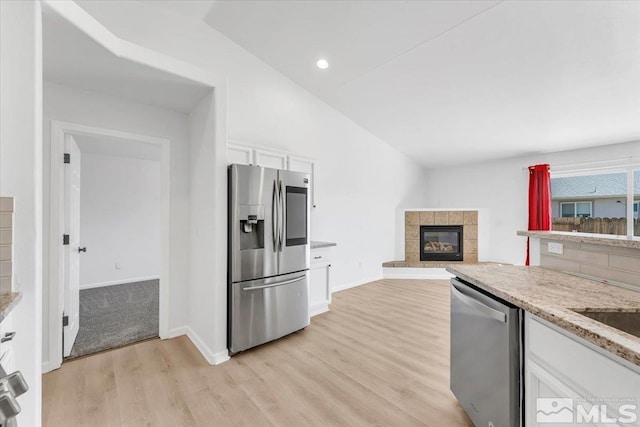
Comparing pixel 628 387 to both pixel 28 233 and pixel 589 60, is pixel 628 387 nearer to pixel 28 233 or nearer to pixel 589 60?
pixel 28 233

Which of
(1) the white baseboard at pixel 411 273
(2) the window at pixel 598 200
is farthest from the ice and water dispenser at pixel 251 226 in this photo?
(2) the window at pixel 598 200

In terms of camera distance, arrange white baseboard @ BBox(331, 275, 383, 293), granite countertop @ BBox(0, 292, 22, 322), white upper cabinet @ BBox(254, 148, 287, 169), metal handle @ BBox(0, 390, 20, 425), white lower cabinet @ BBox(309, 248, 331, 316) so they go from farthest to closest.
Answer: white baseboard @ BBox(331, 275, 383, 293), white upper cabinet @ BBox(254, 148, 287, 169), white lower cabinet @ BBox(309, 248, 331, 316), granite countertop @ BBox(0, 292, 22, 322), metal handle @ BBox(0, 390, 20, 425)

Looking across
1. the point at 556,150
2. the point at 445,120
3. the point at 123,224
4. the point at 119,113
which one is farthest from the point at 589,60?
the point at 123,224

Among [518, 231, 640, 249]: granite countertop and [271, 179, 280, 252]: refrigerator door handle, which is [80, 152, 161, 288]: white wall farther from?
[518, 231, 640, 249]: granite countertop

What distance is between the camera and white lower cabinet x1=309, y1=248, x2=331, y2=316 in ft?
11.5

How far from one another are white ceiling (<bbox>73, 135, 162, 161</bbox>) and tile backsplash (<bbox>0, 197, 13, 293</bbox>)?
119 inches

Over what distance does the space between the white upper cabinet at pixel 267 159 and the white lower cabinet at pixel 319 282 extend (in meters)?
1.00

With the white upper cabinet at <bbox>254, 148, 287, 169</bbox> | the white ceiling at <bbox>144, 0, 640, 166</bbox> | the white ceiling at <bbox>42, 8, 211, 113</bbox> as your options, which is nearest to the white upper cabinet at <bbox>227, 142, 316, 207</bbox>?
the white upper cabinet at <bbox>254, 148, 287, 169</bbox>

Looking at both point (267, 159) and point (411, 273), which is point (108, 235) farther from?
point (411, 273)

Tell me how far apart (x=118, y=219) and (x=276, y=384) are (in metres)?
4.65

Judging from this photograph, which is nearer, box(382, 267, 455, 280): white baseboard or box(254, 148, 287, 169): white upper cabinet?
box(254, 148, 287, 169): white upper cabinet

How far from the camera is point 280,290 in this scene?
2.82 meters

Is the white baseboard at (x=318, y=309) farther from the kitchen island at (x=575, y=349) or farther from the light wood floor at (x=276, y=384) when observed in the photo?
the kitchen island at (x=575, y=349)

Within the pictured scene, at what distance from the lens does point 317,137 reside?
4.54m
